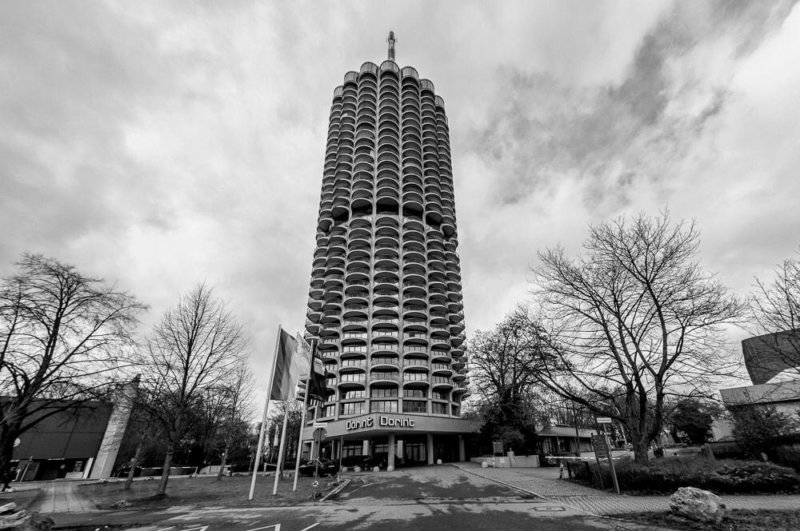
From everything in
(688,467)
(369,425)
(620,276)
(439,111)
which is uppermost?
(439,111)

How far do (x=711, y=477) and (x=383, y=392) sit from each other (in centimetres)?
4676

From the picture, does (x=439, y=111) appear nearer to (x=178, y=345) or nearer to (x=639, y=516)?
(x=178, y=345)

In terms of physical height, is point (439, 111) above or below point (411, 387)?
above

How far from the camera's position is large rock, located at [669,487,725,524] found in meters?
7.58

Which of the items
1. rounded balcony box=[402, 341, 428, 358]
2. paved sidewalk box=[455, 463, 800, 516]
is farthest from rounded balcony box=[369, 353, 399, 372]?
paved sidewalk box=[455, 463, 800, 516]

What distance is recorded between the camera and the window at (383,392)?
5362cm

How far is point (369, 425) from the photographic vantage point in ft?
134

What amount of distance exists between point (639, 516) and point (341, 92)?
103 metres

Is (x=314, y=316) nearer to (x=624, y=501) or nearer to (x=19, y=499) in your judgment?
(x=19, y=499)

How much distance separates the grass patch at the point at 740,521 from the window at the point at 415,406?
46755mm

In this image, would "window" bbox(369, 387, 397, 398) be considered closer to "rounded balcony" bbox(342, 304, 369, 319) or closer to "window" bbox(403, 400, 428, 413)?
"window" bbox(403, 400, 428, 413)

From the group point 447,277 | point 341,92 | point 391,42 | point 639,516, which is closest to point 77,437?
point 639,516

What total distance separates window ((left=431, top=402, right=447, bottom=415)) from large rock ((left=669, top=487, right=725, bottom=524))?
48567 millimetres

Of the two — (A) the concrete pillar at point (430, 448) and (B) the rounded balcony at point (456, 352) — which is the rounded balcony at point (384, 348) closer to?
(B) the rounded balcony at point (456, 352)
